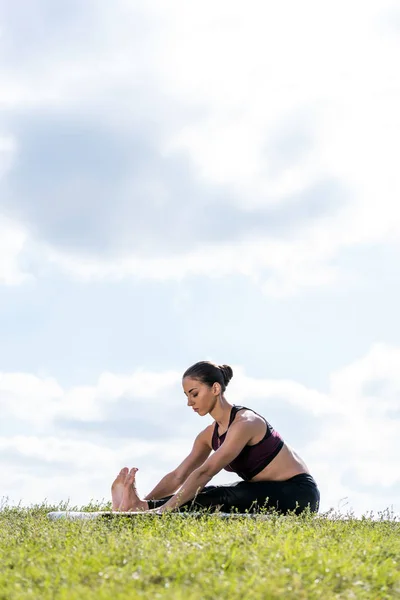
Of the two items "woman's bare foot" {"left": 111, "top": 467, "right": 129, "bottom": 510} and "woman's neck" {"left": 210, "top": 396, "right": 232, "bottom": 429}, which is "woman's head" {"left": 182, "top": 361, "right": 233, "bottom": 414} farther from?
"woman's bare foot" {"left": 111, "top": 467, "right": 129, "bottom": 510}

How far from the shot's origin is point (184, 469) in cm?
924

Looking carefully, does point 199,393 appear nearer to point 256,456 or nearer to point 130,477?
point 256,456

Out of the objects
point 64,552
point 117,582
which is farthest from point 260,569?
point 64,552

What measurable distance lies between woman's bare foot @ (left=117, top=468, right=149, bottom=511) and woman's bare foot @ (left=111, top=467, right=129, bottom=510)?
111 millimetres

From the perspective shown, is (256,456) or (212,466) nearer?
(212,466)

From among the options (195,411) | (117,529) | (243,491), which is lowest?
(117,529)

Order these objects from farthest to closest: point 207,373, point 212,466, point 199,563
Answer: point 207,373, point 212,466, point 199,563

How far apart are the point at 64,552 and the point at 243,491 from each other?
3.04 m

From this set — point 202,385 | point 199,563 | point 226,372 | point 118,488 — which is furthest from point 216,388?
point 199,563

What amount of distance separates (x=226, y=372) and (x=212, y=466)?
1.10 metres

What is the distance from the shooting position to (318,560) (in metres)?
5.09

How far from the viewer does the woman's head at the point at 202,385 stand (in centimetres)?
831

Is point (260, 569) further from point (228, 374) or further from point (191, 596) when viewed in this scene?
point (228, 374)

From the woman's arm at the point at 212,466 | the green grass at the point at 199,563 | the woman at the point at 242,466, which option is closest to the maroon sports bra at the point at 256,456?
the woman at the point at 242,466
